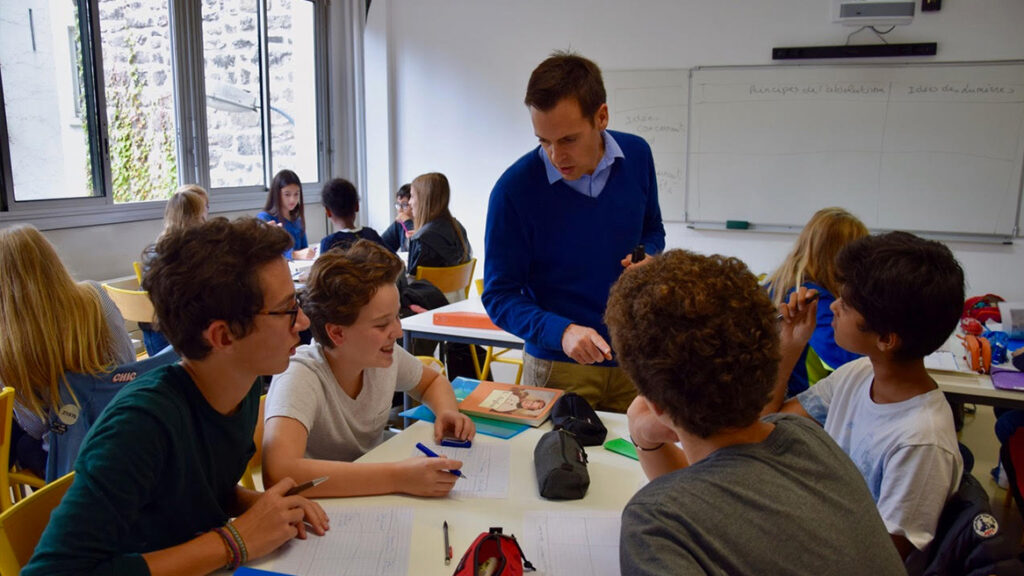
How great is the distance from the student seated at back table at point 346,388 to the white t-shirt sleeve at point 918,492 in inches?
33.2

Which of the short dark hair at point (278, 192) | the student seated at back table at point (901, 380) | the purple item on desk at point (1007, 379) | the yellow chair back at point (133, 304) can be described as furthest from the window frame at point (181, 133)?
the purple item on desk at point (1007, 379)

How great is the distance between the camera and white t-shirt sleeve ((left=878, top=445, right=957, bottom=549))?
1.31 metres

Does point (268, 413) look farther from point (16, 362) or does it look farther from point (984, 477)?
point (984, 477)

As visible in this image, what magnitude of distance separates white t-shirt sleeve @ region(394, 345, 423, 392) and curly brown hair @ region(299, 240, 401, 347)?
0.97 ft

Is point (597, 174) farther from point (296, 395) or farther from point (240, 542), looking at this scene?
point (240, 542)

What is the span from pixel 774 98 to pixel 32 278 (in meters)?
4.47

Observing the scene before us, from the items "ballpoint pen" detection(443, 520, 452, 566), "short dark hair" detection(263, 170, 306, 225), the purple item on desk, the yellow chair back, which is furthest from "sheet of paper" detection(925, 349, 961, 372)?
"short dark hair" detection(263, 170, 306, 225)

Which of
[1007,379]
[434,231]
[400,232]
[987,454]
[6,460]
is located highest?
[434,231]

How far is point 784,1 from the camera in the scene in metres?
4.84

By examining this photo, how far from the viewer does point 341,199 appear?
14.8 feet

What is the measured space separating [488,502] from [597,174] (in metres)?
0.97

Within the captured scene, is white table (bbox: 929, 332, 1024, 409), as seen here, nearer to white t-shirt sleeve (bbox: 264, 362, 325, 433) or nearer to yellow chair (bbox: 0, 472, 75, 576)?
white t-shirt sleeve (bbox: 264, 362, 325, 433)

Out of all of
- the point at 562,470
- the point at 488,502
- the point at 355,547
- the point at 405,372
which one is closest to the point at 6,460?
the point at 405,372

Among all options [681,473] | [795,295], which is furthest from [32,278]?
[795,295]
